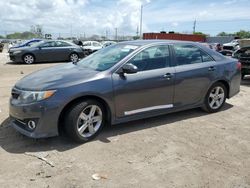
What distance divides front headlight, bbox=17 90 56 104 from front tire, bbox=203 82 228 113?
324 centimetres

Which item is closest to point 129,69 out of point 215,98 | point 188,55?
point 188,55

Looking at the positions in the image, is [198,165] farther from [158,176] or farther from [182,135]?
[182,135]

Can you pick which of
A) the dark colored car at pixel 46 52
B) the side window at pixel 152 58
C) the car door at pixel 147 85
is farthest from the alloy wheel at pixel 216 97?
the dark colored car at pixel 46 52

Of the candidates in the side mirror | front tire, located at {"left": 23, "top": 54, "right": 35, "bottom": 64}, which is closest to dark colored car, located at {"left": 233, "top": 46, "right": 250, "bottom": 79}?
the side mirror

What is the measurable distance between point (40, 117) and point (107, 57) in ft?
5.63

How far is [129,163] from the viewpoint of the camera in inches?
157

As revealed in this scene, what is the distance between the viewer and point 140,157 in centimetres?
418

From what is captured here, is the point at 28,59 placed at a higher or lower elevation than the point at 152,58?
lower

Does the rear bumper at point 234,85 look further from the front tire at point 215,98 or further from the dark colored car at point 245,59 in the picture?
the dark colored car at point 245,59

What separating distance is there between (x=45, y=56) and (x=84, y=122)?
520 inches

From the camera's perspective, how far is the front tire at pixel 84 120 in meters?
4.41

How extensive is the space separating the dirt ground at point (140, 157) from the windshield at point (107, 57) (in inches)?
43.1

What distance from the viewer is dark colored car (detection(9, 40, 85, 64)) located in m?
16.4

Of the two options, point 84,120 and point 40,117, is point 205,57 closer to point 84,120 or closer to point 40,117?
point 84,120
